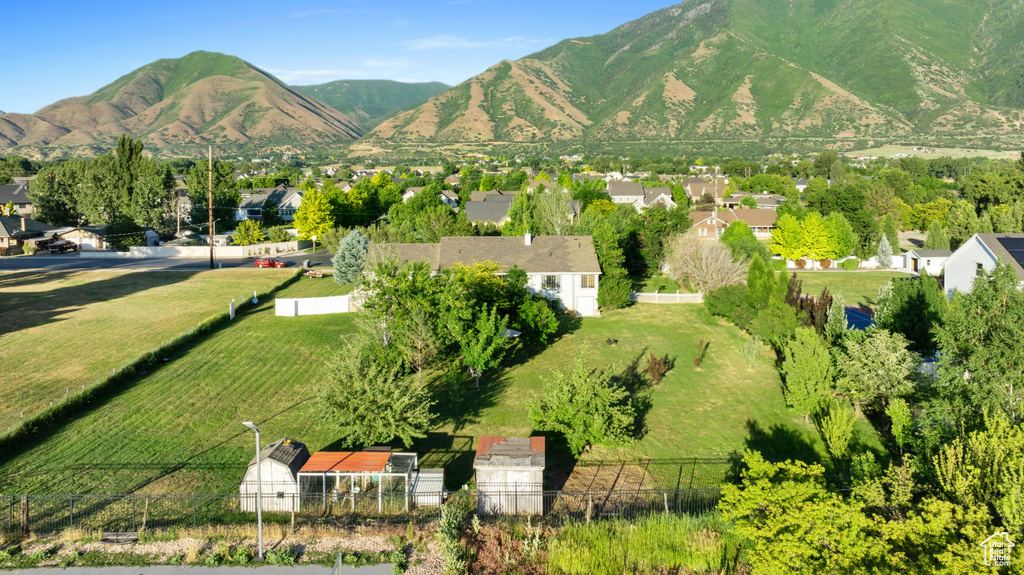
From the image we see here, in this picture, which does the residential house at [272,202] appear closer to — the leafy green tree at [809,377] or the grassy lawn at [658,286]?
the grassy lawn at [658,286]

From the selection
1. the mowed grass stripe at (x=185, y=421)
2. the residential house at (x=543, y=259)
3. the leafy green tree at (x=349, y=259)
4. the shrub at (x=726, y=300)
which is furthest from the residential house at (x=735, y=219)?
the mowed grass stripe at (x=185, y=421)

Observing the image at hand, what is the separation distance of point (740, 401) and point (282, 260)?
179 feet

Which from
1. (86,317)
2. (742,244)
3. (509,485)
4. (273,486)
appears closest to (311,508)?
(273,486)

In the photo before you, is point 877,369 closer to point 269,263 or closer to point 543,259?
point 543,259

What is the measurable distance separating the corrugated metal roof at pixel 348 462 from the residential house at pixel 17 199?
9794 cm

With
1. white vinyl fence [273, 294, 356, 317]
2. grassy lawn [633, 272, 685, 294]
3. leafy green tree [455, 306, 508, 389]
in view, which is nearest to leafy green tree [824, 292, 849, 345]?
leafy green tree [455, 306, 508, 389]

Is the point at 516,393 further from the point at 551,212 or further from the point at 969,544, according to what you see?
the point at 551,212

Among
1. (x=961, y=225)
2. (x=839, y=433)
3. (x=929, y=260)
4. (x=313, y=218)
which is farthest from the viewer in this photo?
(x=313, y=218)

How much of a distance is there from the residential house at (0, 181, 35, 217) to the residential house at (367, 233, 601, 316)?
80.2m

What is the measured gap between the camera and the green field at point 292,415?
66.3 feet

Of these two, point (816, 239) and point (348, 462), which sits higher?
point (816, 239)

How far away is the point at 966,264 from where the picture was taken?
47.3m

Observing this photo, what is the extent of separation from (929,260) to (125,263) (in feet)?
281

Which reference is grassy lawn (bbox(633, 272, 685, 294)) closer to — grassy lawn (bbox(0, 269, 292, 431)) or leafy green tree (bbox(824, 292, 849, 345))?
leafy green tree (bbox(824, 292, 849, 345))
